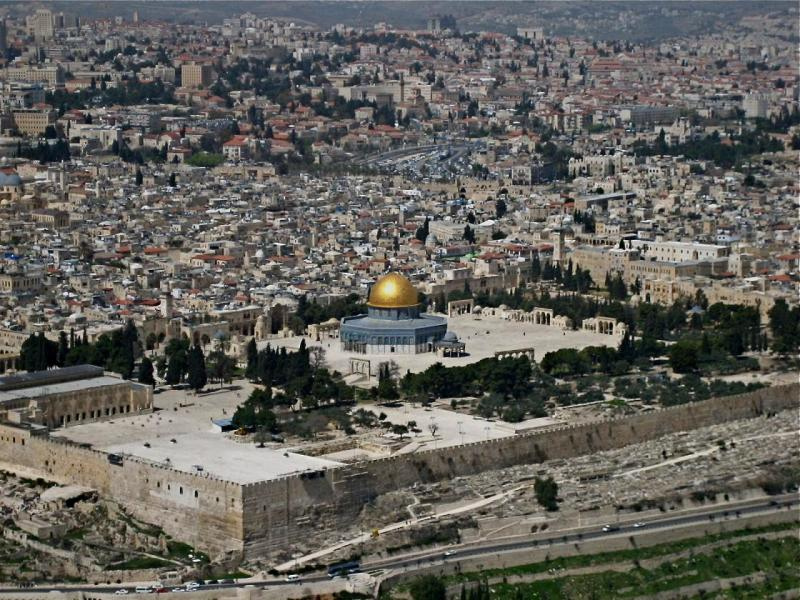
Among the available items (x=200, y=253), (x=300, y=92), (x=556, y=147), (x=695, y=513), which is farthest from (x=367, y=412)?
(x=300, y=92)

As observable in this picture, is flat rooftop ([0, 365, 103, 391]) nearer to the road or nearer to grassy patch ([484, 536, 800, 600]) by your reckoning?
the road

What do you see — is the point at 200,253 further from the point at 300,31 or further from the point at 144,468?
the point at 300,31

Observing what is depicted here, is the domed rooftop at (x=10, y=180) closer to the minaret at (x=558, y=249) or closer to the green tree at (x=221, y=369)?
the minaret at (x=558, y=249)

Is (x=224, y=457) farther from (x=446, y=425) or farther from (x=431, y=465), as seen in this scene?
(x=446, y=425)

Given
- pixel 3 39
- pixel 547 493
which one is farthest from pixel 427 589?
pixel 3 39

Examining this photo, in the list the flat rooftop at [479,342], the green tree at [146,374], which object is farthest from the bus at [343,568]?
the flat rooftop at [479,342]

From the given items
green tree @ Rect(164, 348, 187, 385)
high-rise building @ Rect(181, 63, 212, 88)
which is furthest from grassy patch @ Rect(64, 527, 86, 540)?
high-rise building @ Rect(181, 63, 212, 88)
